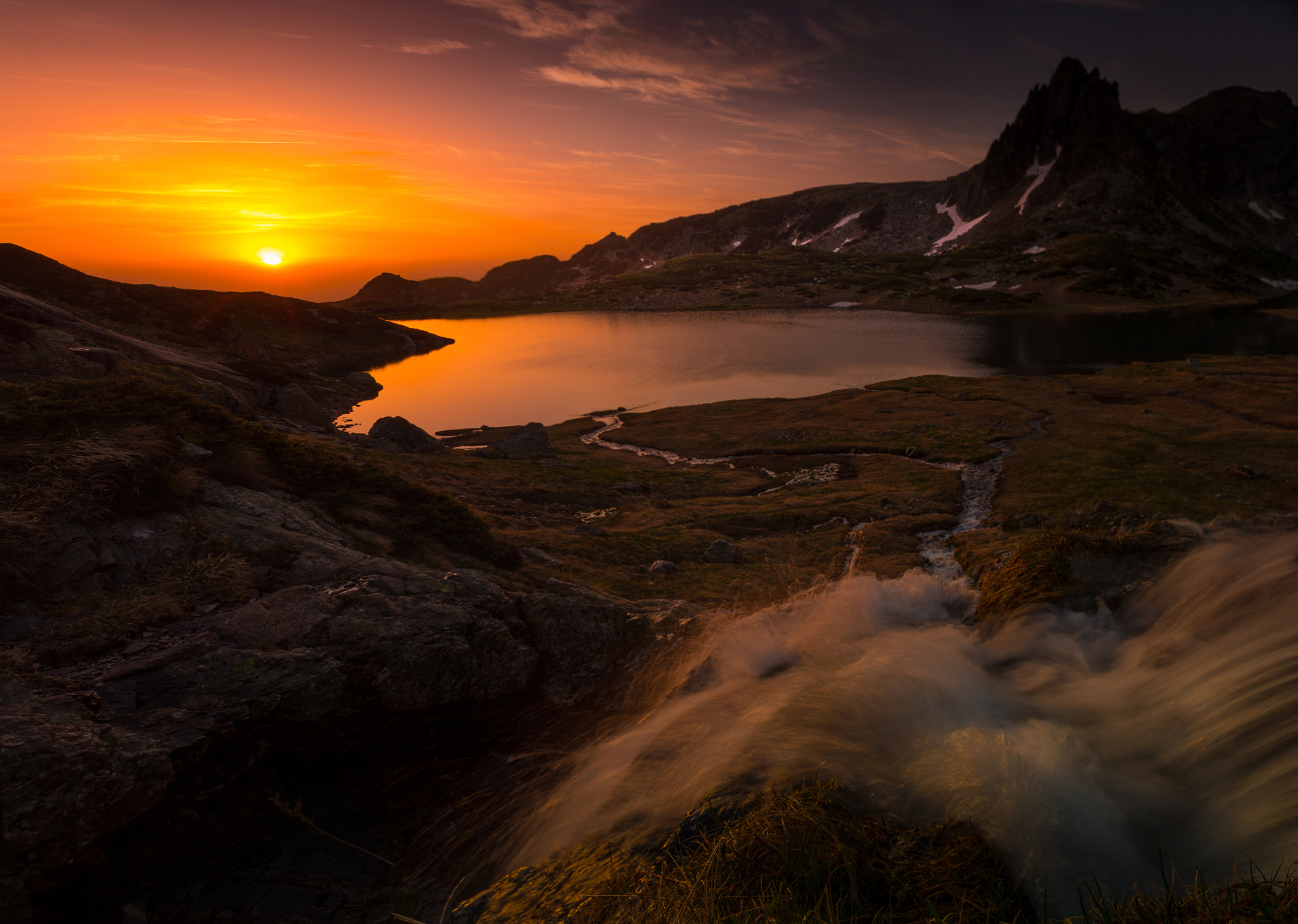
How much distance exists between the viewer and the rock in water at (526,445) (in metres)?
44.5

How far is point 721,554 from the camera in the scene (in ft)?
66.3

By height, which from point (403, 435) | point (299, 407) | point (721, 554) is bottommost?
point (721, 554)

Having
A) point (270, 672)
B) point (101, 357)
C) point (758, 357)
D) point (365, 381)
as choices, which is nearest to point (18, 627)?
point (270, 672)

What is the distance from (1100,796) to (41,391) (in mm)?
16322

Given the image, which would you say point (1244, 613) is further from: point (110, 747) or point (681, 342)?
point (681, 342)

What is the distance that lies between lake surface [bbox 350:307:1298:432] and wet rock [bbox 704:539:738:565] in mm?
51259

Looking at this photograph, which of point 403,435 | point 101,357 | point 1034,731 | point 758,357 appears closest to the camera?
point 1034,731

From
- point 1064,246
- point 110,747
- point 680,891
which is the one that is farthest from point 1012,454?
point 1064,246

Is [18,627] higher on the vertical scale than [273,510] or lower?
lower

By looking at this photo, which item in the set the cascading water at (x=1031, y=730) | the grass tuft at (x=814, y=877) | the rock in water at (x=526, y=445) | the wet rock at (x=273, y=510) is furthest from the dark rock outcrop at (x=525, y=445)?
the grass tuft at (x=814, y=877)

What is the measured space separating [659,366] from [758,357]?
18.2m

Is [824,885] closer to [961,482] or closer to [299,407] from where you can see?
[961,482]

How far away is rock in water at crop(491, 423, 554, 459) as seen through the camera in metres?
44.5

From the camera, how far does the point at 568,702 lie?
27.9 ft
